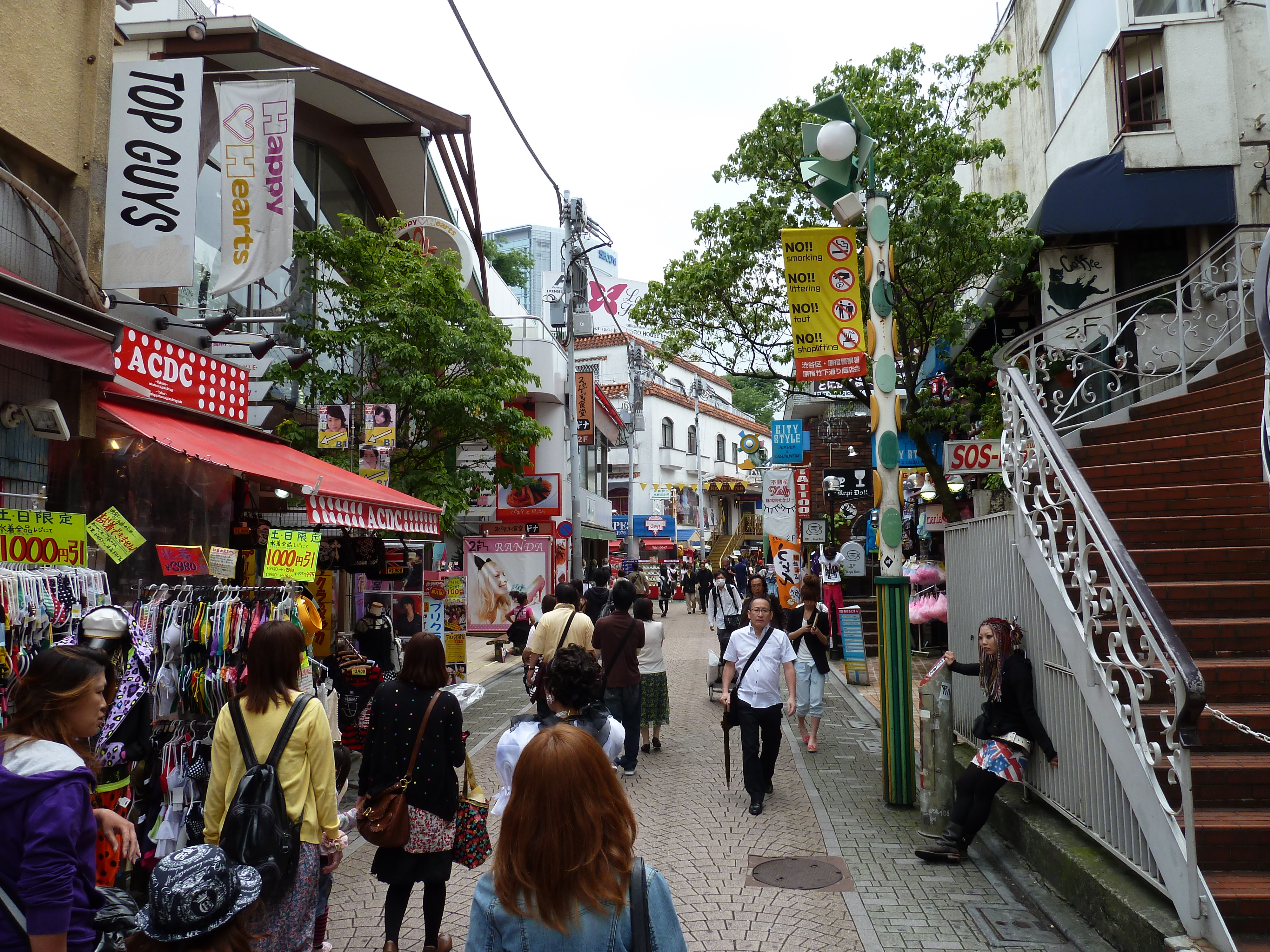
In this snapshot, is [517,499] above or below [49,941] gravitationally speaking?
above

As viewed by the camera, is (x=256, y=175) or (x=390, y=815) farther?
(x=256, y=175)

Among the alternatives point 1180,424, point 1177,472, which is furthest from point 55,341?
point 1180,424

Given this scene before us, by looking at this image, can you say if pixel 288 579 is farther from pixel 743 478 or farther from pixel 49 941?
pixel 743 478

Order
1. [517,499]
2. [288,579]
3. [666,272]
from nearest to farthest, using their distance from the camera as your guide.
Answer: [288,579] < [666,272] < [517,499]

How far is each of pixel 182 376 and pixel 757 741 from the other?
6.14 m

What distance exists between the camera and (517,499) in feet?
82.2

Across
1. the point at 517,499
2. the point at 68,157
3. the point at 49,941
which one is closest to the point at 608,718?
the point at 49,941

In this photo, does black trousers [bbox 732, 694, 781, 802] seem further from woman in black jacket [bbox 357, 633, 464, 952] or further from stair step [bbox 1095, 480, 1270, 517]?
woman in black jacket [bbox 357, 633, 464, 952]

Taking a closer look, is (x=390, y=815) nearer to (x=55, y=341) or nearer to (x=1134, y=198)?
(x=55, y=341)

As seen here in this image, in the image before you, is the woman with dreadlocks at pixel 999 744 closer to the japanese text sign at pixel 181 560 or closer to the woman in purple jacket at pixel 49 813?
the woman in purple jacket at pixel 49 813

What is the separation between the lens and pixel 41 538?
521 cm

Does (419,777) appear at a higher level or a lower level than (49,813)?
lower

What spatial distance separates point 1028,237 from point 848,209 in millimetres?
5564

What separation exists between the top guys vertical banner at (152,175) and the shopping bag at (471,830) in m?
5.10
